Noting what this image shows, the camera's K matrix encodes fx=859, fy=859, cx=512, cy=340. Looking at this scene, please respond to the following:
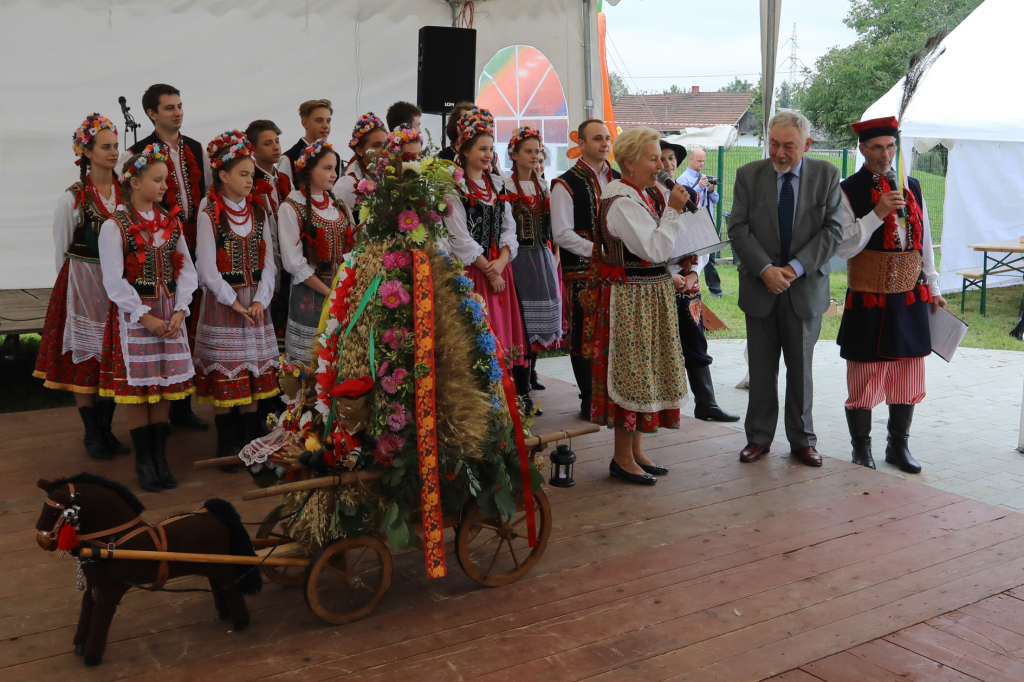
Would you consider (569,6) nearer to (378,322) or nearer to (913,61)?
(913,61)

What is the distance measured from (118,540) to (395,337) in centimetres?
93

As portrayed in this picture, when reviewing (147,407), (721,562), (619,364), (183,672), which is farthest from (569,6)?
(183,672)

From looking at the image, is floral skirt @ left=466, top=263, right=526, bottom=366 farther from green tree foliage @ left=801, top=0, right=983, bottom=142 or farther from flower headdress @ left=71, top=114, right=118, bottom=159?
green tree foliage @ left=801, top=0, right=983, bottom=142

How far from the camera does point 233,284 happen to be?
3930mm

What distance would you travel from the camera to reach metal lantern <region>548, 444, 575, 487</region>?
334 centimetres

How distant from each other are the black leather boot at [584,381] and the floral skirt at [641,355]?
1.16m

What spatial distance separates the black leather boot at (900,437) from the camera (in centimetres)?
441

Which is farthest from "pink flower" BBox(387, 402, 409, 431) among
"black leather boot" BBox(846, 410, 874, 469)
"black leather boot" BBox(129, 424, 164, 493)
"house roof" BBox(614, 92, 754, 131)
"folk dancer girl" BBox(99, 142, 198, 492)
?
"house roof" BBox(614, 92, 754, 131)

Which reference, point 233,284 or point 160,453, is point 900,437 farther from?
point 160,453

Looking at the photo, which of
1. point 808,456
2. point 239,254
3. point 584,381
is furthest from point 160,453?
point 808,456

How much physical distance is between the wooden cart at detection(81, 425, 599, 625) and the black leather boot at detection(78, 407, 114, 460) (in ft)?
5.65

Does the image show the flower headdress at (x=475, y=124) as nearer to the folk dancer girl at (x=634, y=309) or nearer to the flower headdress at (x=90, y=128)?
the folk dancer girl at (x=634, y=309)

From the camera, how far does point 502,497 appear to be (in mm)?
2695

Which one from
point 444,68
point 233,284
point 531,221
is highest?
point 444,68
